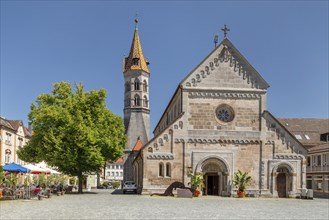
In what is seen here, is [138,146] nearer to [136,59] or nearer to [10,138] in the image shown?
[136,59]

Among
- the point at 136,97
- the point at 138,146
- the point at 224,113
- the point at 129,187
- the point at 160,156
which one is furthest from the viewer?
the point at 136,97

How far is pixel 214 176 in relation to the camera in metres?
39.9

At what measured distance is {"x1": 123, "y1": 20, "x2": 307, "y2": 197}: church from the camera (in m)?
38.5

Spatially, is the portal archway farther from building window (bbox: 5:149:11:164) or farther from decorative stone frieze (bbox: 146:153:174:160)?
building window (bbox: 5:149:11:164)

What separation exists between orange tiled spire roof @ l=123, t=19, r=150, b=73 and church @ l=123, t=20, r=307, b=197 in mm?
44206

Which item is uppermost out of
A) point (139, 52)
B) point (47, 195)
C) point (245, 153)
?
point (139, 52)

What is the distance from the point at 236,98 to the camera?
4006 cm

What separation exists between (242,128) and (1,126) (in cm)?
3290

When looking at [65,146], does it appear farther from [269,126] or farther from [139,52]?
[139,52]

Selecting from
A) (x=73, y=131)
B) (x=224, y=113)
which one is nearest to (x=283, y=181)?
(x=224, y=113)

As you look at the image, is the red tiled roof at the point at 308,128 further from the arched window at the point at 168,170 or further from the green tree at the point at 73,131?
the green tree at the point at 73,131

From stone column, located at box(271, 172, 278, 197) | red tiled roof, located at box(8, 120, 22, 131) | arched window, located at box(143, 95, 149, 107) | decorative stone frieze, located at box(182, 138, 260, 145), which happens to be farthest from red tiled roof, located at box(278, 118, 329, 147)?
red tiled roof, located at box(8, 120, 22, 131)

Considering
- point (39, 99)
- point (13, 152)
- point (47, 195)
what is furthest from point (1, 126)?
point (47, 195)

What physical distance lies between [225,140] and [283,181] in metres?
7.16
